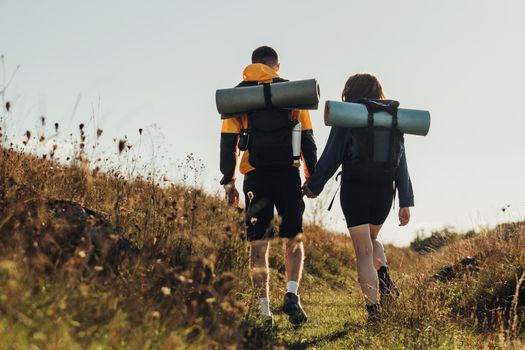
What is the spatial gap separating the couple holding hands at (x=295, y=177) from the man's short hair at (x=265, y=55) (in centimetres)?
9

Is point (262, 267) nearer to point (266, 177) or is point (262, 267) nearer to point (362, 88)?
point (266, 177)

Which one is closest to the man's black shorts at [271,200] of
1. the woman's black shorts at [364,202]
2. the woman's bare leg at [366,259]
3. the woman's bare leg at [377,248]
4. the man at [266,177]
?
the man at [266,177]

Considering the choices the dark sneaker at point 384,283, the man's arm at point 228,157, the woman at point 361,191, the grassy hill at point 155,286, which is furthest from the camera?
the dark sneaker at point 384,283

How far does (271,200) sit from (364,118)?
1038mm

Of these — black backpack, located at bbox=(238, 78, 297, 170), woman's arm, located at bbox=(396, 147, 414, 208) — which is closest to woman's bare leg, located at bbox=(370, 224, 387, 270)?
woman's arm, located at bbox=(396, 147, 414, 208)

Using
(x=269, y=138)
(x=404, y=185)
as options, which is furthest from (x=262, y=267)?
(x=404, y=185)

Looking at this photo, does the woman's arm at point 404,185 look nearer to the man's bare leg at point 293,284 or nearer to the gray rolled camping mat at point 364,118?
the gray rolled camping mat at point 364,118

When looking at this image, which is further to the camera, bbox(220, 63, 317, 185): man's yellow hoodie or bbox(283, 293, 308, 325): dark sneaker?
bbox(220, 63, 317, 185): man's yellow hoodie

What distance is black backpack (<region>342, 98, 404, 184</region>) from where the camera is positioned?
17.3 feet

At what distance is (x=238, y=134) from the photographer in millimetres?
5445

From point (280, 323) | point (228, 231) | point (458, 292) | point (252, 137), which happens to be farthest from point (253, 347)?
point (458, 292)

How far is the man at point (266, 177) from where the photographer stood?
5.22 metres

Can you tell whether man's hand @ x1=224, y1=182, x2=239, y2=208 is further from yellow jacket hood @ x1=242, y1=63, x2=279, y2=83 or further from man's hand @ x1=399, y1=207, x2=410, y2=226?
man's hand @ x1=399, y1=207, x2=410, y2=226

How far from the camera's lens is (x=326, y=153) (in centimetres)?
538
